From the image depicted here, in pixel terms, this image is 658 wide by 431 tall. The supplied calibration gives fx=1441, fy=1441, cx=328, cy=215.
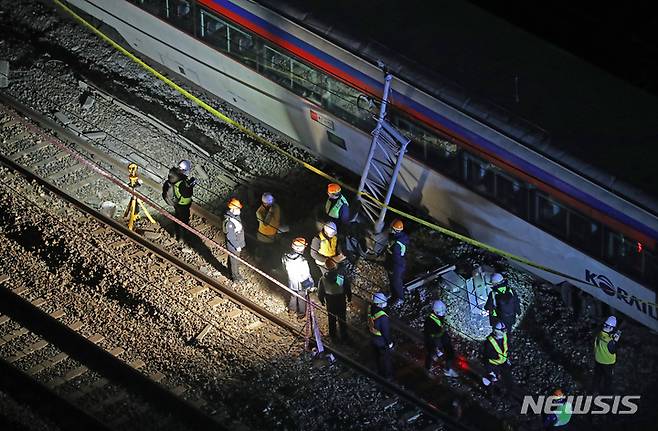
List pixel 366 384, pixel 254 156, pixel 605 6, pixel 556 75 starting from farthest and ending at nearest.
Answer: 1. pixel 605 6
2. pixel 254 156
3. pixel 556 75
4. pixel 366 384

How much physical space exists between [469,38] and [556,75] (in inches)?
52.9

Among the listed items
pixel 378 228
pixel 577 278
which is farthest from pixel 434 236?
pixel 577 278

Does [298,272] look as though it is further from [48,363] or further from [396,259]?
[48,363]

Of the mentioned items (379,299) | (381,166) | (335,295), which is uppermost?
(381,166)

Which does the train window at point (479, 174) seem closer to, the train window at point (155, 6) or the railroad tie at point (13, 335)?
the train window at point (155, 6)

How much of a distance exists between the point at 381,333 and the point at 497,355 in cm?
144

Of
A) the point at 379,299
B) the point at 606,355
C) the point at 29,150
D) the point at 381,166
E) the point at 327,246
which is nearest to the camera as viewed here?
the point at 379,299

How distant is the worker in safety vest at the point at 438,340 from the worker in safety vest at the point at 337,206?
1.90 metres

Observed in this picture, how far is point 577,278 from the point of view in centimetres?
1864

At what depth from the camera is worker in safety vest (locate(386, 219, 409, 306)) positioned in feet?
60.8

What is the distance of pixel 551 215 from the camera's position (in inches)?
724

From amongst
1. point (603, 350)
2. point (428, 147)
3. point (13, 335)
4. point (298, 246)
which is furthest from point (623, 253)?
point (13, 335)

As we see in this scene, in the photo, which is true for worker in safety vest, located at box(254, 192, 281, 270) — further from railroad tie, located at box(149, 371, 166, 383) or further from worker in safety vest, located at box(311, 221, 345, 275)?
railroad tie, located at box(149, 371, 166, 383)

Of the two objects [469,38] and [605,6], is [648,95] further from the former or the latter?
[605,6]
